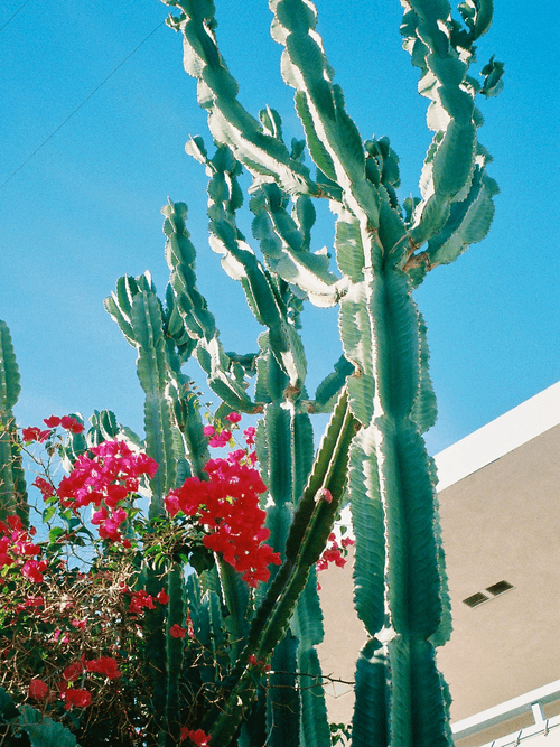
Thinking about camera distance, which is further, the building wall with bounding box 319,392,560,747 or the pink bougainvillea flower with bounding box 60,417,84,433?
the building wall with bounding box 319,392,560,747

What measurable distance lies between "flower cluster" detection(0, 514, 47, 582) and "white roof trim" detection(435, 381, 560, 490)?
2.61m

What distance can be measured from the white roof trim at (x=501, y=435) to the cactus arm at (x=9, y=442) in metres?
2.59

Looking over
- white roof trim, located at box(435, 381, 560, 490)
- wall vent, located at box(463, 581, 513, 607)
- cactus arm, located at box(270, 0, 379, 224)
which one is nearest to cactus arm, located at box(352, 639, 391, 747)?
cactus arm, located at box(270, 0, 379, 224)

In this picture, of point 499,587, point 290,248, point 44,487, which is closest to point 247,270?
point 290,248

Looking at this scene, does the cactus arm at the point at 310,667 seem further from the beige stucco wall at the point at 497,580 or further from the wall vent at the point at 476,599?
the wall vent at the point at 476,599

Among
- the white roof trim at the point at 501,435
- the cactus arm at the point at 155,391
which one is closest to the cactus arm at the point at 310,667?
the cactus arm at the point at 155,391

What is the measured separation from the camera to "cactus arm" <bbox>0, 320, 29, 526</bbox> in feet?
11.4

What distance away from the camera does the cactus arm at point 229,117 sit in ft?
8.64

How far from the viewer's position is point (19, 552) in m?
2.89

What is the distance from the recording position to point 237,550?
8.46 feet

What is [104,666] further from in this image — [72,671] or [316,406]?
[316,406]

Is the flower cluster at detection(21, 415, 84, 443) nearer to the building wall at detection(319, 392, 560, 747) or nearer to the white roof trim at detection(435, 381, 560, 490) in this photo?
the building wall at detection(319, 392, 560, 747)

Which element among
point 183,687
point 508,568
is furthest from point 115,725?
point 508,568

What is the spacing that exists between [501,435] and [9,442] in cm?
298
